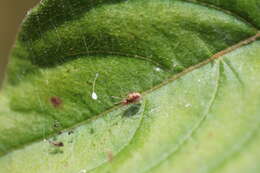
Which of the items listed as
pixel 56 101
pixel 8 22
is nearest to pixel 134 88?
pixel 56 101

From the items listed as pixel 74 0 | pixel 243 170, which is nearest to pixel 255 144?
pixel 243 170

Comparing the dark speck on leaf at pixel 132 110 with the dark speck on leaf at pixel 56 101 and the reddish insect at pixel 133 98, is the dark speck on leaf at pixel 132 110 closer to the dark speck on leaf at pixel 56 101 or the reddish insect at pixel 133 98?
the reddish insect at pixel 133 98

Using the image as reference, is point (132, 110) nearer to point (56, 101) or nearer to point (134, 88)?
point (134, 88)

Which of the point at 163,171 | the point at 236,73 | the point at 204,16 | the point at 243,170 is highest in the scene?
the point at 204,16

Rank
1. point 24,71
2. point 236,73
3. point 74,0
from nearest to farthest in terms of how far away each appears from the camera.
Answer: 1. point 236,73
2. point 74,0
3. point 24,71

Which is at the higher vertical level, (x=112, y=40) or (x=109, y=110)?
(x=112, y=40)

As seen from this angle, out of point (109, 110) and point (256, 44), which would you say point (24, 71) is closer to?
point (109, 110)

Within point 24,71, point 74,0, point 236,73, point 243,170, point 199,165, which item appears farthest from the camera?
point 24,71

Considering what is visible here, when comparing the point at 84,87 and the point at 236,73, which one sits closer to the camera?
the point at 236,73
